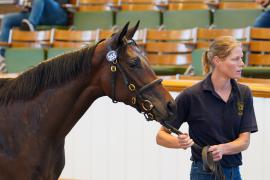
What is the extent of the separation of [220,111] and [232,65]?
0.73 feet

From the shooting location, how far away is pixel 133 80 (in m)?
2.59

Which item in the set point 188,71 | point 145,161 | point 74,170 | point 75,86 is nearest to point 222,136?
point 75,86

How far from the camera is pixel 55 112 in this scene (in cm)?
271

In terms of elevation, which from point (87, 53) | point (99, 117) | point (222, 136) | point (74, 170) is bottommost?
point (74, 170)

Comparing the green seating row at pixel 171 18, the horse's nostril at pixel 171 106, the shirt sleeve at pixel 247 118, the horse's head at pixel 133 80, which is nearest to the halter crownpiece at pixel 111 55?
the horse's head at pixel 133 80

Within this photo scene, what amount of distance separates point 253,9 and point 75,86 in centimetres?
475

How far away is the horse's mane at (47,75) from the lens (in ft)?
8.72

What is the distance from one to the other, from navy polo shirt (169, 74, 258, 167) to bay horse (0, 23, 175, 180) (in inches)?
12.7

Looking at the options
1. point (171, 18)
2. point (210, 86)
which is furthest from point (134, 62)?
point (171, 18)

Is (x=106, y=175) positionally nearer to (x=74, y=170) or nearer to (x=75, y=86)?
(x=74, y=170)

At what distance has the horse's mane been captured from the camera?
266 cm

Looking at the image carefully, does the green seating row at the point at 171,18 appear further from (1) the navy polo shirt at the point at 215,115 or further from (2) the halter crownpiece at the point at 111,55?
(2) the halter crownpiece at the point at 111,55

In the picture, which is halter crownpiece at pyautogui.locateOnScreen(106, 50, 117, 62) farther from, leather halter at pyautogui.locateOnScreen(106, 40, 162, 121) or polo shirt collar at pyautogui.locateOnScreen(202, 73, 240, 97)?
polo shirt collar at pyautogui.locateOnScreen(202, 73, 240, 97)

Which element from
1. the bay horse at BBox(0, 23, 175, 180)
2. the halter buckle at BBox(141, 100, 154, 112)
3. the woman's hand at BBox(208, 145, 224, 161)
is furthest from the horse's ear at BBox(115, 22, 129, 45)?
the woman's hand at BBox(208, 145, 224, 161)
